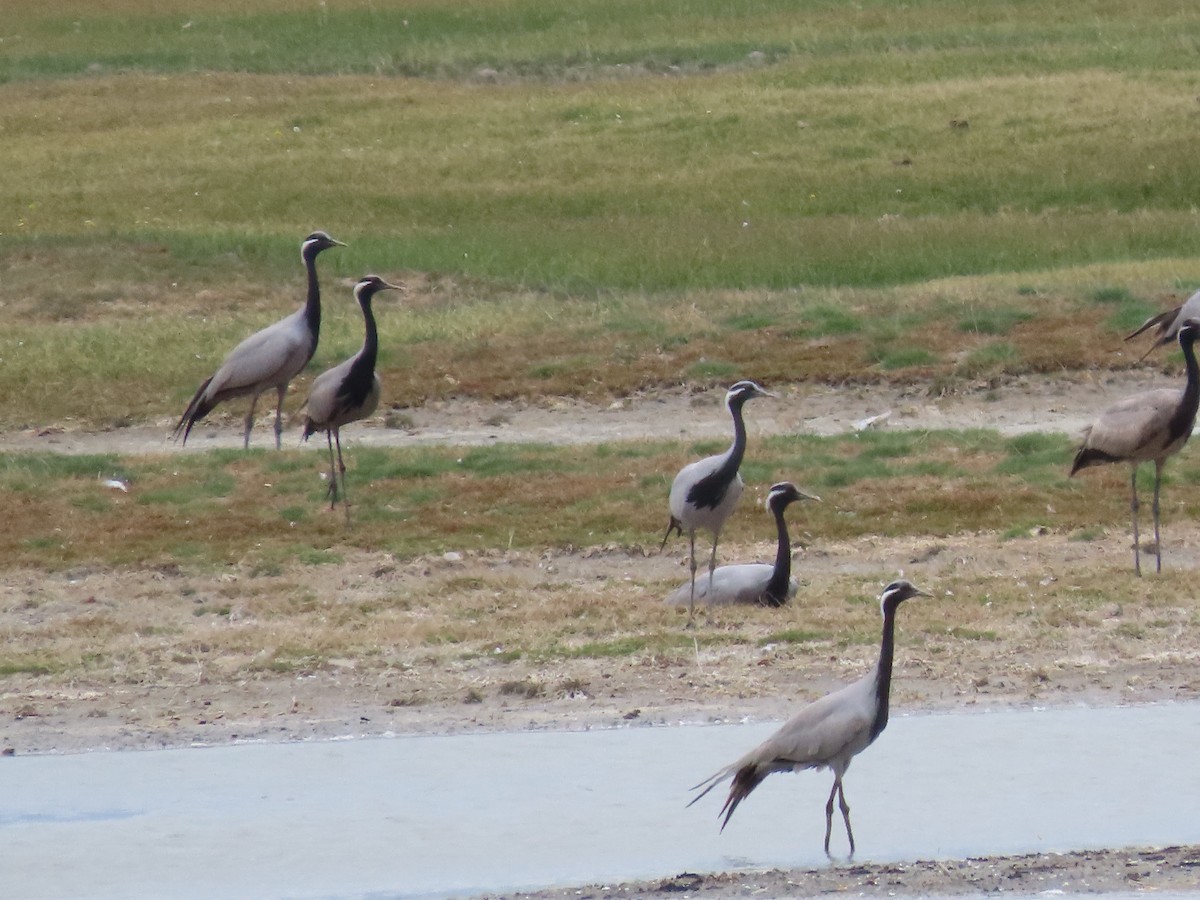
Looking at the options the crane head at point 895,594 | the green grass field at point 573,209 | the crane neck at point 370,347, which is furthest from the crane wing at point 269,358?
the crane head at point 895,594

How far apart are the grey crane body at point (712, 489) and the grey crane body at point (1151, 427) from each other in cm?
Answer: 224

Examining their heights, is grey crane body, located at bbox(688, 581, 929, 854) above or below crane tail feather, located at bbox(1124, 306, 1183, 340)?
below

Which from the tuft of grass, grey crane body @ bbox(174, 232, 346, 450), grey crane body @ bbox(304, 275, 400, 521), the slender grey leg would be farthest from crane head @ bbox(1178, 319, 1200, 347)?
grey crane body @ bbox(174, 232, 346, 450)

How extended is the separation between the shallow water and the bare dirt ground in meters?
0.25

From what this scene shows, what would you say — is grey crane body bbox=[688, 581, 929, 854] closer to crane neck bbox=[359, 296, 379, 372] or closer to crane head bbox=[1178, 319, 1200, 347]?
crane head bbox=[1178, 319, 1200, 347]

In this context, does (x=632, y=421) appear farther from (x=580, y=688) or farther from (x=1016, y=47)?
(x=1016, y=47)

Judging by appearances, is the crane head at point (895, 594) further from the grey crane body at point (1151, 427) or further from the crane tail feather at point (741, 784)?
the grey crane body at point (1151, 427)

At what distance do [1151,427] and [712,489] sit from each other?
108 inches

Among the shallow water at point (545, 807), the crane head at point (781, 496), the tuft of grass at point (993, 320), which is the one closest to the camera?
the shallow water at point (545, 807)

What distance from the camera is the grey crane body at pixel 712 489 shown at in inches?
448

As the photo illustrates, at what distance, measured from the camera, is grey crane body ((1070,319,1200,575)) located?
12.0 metres

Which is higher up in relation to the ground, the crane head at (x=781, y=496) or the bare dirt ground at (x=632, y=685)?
the crane head at (x=781, y=496)

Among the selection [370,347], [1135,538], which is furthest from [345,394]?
[1135,538]

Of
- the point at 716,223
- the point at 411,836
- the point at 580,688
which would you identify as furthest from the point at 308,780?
the point at 716,223
